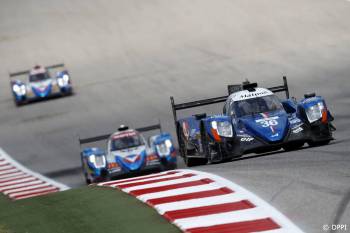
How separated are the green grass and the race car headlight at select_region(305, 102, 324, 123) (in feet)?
16.5

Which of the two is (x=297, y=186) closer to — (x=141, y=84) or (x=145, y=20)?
(x=141, y=84)

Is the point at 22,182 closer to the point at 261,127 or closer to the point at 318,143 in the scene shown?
the point at 261,127

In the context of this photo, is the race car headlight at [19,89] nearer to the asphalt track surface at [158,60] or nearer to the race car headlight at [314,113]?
the asphalt track surface at [158,60]

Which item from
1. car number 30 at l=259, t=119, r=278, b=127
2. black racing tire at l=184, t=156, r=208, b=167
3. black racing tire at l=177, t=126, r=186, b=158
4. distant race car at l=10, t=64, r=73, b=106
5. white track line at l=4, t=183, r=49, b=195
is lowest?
white track line at l=4, t=183, r=49, b=195

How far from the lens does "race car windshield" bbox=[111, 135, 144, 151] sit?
2219 centimetres

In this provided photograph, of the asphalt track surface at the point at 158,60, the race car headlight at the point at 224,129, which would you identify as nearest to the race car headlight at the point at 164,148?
the asphalt track surface at the point at 158,60

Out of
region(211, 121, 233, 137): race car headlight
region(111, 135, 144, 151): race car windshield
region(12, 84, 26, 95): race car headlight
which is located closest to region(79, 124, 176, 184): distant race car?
region(111, 135, 144, 151): race car windshield

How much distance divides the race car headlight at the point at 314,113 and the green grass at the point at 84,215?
502 centimetres

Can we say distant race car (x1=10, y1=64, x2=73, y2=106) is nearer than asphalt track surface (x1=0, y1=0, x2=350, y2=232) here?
No

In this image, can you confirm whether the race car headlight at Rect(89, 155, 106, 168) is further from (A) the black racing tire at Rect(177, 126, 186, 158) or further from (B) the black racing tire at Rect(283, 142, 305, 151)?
(B) the black racing tire at Rect(283, 142, 305, 151)

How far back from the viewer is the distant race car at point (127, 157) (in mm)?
21438

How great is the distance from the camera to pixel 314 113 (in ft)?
59.2

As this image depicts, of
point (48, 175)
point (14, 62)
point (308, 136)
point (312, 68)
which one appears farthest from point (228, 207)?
point (14, 62)

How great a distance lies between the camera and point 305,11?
1866 inches
